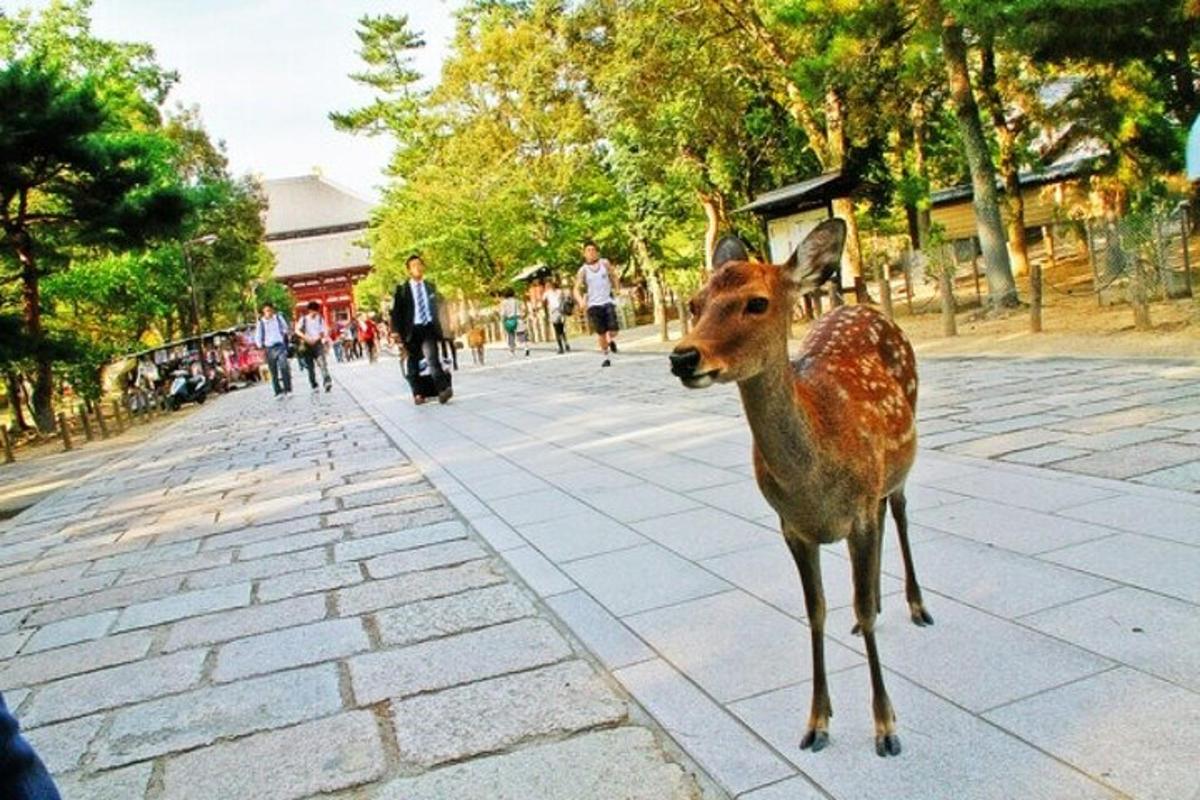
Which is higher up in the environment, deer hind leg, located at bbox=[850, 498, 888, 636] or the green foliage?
the green foliage

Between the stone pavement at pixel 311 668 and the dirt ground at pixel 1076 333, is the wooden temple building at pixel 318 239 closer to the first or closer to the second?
the dirt ground at pixel 1076 333

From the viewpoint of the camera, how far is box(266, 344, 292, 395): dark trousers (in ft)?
62.1

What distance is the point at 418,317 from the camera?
12477 millimetres

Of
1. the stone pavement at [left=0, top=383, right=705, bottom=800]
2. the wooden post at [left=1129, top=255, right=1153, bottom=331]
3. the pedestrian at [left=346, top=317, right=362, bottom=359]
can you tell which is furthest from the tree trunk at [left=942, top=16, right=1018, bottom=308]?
the pedestrian at [left=346, top=317, right=362, bottom=359]

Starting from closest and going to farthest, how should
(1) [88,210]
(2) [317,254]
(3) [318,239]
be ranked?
(1) [88,210] < (2) [317,254] < (3) [318,239]

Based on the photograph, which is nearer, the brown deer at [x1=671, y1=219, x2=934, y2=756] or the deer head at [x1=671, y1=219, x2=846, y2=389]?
the deer head at [x1=671, y1=219, x2=846, y2=389]

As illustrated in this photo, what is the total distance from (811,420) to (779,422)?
0.15 metres

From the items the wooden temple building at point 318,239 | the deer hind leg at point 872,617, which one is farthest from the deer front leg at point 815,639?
the wooden temple building at point 318,239

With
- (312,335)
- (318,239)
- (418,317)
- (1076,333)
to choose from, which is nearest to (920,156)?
(1076,333)

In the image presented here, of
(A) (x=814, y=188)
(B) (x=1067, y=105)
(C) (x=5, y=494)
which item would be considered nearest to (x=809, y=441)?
(C) (x=5, y=494)

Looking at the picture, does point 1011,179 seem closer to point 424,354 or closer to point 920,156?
point 920,156

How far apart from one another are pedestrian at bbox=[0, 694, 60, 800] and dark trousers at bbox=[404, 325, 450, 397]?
11572 mm

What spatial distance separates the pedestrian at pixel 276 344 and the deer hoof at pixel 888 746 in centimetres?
1665

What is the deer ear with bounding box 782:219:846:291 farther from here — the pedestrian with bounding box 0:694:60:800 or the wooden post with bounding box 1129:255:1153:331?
the wooden post with bounding box 1129:255:1153:331
